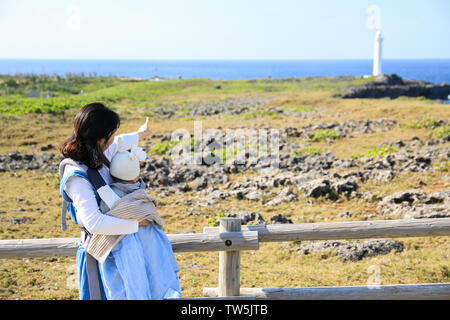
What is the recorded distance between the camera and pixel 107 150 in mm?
3414

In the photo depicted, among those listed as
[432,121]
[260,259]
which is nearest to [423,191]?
[260,259]

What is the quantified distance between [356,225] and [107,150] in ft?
8.29

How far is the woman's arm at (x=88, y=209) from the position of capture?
295cm

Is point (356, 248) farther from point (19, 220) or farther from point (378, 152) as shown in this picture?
point (378, 152)

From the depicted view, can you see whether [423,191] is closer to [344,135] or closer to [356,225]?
[356,225]

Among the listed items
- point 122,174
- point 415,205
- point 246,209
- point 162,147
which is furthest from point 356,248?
point 162,147

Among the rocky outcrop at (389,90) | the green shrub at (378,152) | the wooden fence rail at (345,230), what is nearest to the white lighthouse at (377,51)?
the rocky outcrop at (389,90)

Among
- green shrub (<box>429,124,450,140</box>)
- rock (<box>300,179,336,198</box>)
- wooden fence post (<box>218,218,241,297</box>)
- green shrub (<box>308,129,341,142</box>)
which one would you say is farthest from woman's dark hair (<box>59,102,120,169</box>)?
green shrub (<box>429,124,450,140</box>)

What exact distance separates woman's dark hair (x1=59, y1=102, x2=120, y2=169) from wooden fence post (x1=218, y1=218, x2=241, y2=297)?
153cm

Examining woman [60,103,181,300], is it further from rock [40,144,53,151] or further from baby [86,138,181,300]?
rock [40,144,53,151]

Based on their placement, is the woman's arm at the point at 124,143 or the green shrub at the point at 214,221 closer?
the woman's arm at the point at 124,143

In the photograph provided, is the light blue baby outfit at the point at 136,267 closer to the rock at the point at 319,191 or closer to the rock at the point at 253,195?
the rock at the point at 253,195

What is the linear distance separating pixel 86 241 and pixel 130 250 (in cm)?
32

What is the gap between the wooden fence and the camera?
4.14 metres
